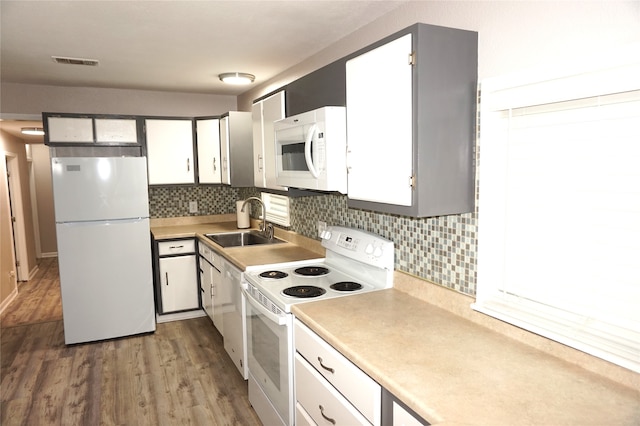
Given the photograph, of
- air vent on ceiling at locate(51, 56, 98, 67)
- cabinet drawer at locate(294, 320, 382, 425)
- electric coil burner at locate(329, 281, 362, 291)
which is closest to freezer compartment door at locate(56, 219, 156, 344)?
air vent on ceiling at locate(51, 56, 98, 67)

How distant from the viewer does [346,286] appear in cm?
233

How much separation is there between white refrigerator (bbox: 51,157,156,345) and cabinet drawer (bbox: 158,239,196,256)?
19cm

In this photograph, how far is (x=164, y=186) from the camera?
4.34 metres

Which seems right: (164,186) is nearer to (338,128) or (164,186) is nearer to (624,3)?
(338,128)

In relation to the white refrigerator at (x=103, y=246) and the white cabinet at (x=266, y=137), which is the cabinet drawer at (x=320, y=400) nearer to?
the white cabinet at (x=266, y=137)

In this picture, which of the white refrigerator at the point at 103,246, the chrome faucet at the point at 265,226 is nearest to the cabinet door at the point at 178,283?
the white refrigerator at the point at 103,246

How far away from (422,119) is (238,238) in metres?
2.97

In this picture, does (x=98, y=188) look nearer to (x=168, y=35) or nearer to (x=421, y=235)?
(x=168, y=35)

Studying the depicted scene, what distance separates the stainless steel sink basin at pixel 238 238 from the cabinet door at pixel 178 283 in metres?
0.35

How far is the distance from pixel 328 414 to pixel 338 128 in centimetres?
129

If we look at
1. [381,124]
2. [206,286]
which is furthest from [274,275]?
[206,286]

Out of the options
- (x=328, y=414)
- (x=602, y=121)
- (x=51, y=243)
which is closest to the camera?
(x=602, y=121)

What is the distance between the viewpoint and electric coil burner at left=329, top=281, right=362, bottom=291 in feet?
7.50

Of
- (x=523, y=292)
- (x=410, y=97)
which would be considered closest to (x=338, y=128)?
(x=410, y=97)
